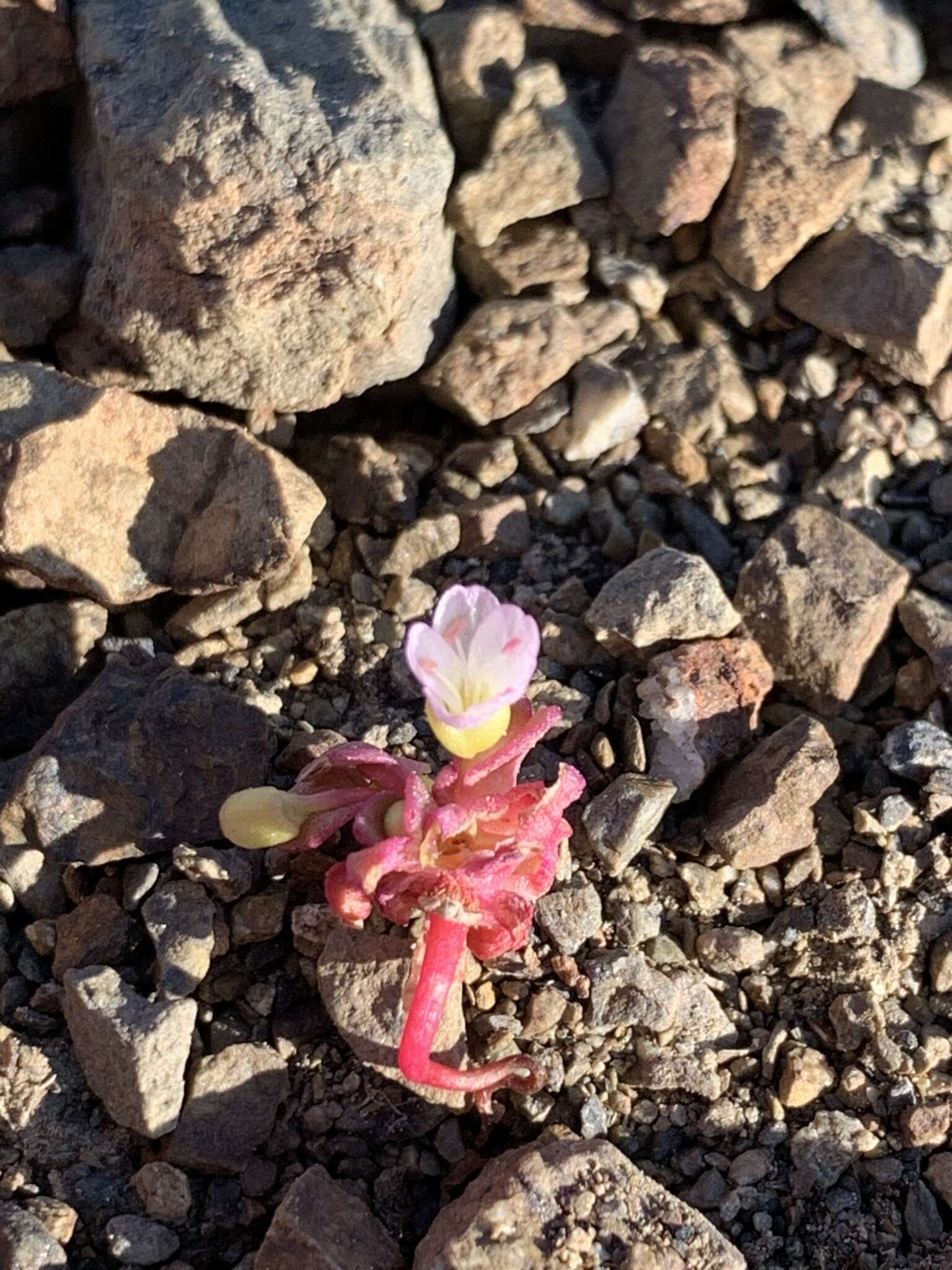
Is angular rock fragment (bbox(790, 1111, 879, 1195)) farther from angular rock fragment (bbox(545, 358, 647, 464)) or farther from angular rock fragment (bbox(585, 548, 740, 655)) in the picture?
angular rock fragment (bbox(545, 358, 647, 464))

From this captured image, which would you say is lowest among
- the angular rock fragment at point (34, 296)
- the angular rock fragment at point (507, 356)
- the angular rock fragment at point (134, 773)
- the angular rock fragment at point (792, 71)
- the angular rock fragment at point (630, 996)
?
the angular rock fragment at point (630, 996)

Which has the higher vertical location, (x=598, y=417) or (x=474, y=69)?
(x=474, y=69)

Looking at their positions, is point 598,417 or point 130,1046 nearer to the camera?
point 130,1046

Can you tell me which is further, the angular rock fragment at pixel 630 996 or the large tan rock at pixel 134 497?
the large tan rock at pixel 134 497

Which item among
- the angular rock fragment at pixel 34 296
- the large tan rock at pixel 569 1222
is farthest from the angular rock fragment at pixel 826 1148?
the angular rock fragment at pixel 34 296

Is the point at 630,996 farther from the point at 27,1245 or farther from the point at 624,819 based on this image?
the point at 27,1245

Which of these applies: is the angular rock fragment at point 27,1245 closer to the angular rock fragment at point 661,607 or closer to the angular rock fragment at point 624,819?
the angular rock fragment at point 624,819

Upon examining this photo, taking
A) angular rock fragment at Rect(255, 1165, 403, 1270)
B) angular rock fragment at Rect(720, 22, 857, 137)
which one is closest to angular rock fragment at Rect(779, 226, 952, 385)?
angular rock fragment at Rect(720, 22, 857, 137)

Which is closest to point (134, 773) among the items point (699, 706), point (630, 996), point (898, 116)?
point (630, 996)
